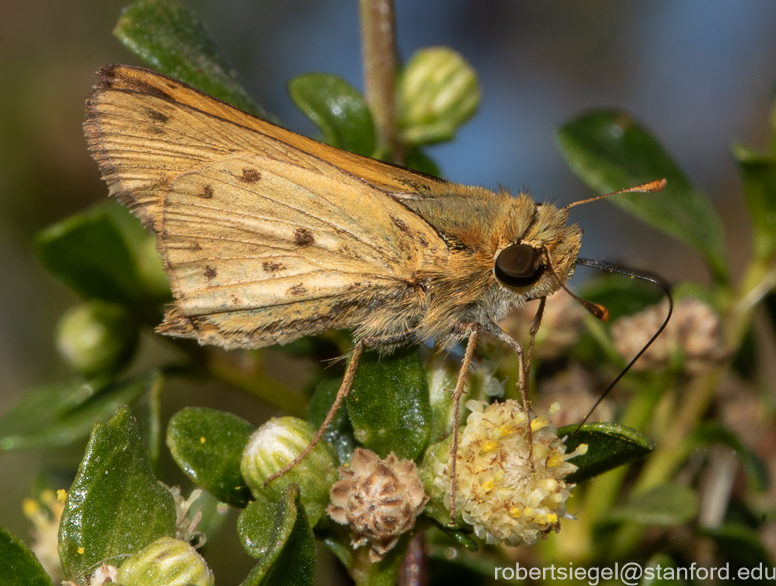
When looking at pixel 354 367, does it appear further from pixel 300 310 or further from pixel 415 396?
pixel 300 310

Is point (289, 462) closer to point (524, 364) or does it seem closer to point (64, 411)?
point (524, 364)

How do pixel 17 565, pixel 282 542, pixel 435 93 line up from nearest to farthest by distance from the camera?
pixel 282 542 → pixel 17 565 → pixel 435 93

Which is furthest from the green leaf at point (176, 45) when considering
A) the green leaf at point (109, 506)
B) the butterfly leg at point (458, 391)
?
the green leaf at point (109, 506)

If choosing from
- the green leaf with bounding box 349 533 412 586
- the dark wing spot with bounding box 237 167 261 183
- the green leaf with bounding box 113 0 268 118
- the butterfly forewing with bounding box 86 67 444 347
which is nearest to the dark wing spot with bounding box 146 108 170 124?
the butterfly forewing with bounding box 86 67 444 347

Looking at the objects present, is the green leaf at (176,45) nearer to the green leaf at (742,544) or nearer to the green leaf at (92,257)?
the green leaf at (92,257)

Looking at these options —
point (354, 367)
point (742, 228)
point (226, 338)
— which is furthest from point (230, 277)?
point (742, 228)

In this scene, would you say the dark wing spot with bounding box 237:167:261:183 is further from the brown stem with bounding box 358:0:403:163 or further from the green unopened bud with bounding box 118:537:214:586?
the green unopened bud with bounding box 118:537:214:586

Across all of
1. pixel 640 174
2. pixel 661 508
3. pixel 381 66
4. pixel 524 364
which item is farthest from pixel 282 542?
pixel 640 174
